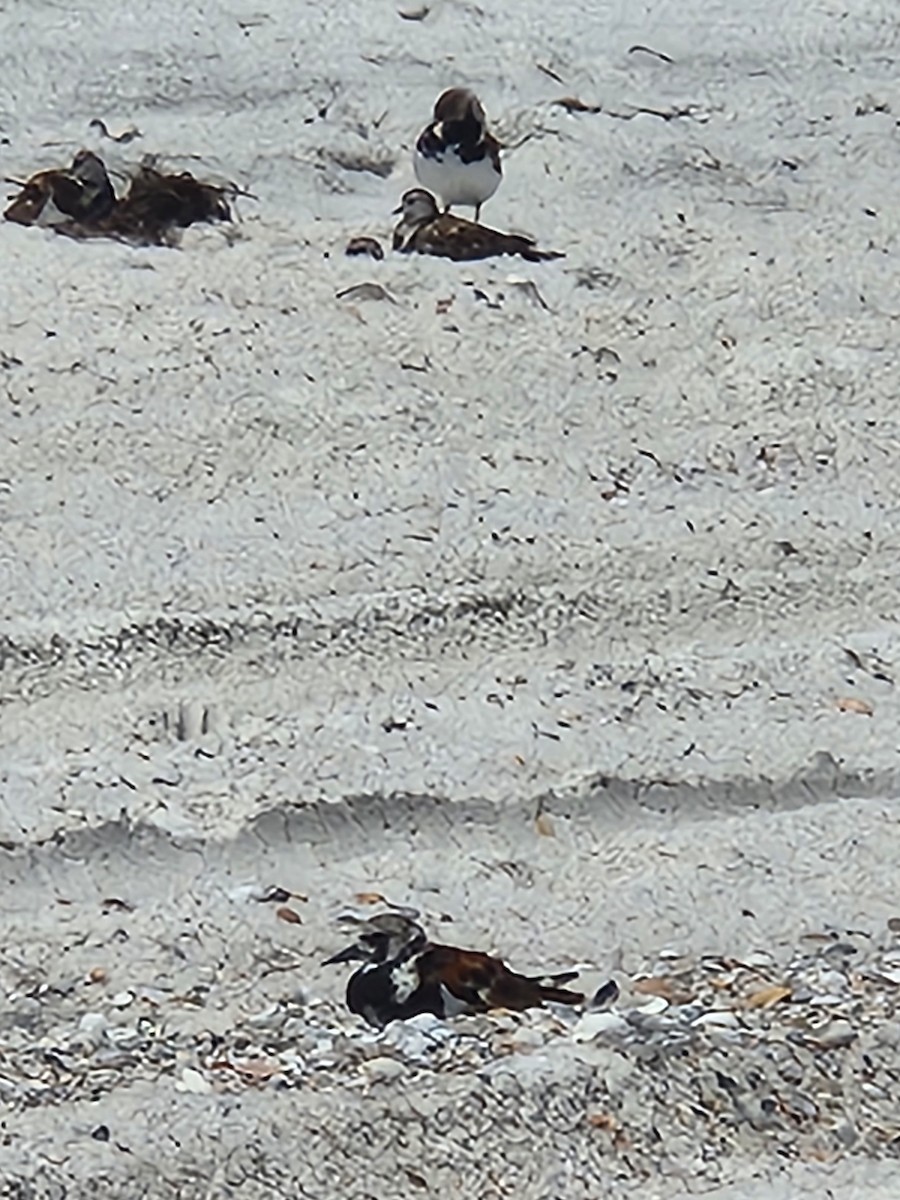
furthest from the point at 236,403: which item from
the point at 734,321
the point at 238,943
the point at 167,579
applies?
the point at 238,943

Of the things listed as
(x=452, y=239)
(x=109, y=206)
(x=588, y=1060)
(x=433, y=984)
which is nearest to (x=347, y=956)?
(x=433, y=984)

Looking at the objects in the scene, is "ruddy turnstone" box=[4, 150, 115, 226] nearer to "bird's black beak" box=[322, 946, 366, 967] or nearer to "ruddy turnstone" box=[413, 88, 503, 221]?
"ruddy turnstone" box=[413, 88, 503, 221]

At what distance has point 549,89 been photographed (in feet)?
22.0

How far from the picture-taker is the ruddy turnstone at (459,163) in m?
6.10

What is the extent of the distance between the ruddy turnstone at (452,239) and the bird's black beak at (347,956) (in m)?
2.20

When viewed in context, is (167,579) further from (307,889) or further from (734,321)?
(734,321)

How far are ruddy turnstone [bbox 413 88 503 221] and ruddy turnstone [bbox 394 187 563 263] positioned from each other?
0.19ft

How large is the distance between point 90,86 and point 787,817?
3066 millimetres

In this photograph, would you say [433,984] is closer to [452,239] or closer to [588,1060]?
[588,1060]

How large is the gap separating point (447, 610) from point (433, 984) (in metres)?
1.11

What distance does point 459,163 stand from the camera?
6.09 meters

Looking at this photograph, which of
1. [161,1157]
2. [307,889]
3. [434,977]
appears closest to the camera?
[161,1157]

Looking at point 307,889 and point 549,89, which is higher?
point 549,89

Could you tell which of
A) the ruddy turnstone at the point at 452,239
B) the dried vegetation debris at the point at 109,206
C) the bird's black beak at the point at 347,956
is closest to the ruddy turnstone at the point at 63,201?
the dried vegetation debris at the point at 109,206
